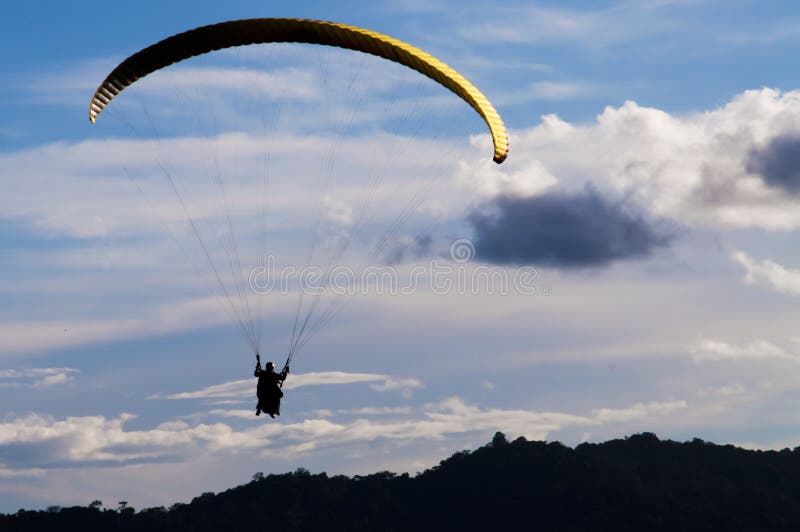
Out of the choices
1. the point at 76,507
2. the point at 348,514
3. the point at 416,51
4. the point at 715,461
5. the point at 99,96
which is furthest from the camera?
the point at 715,461

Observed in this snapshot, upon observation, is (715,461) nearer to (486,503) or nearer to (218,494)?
(486,503)

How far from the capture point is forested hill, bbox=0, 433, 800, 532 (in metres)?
156

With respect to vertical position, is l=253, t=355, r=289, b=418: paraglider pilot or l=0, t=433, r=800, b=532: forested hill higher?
l=0, t=433, r=800, b=532: forested hill

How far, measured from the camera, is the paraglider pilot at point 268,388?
1226 inches

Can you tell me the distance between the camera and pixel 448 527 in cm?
16425

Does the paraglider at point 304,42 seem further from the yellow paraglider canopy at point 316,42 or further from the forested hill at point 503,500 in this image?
the forested hill at point 503,500

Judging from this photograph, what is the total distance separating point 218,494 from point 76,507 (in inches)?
821

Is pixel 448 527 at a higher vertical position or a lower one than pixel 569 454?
lower

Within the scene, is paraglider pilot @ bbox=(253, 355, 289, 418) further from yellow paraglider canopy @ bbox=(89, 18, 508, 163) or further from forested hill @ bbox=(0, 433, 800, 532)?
forested hill @ bbox=(0, 433, 800, 532)

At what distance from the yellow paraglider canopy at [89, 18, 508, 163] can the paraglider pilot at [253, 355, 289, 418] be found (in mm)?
8776

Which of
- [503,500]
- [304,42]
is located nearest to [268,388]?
[304,42]

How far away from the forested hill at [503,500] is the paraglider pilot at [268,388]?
127m

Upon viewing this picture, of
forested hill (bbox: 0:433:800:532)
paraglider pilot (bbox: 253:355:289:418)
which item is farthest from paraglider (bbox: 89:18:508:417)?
forested hill (bbox: 0:433:800:532)

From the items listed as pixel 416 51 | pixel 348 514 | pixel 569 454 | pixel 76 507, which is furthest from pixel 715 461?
pixel 416 51
